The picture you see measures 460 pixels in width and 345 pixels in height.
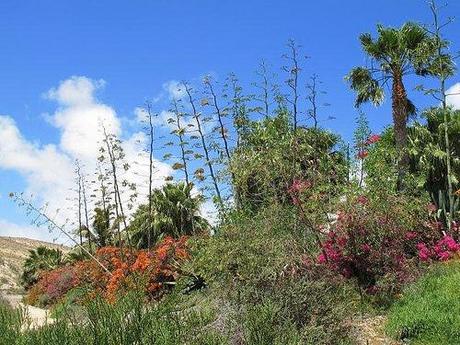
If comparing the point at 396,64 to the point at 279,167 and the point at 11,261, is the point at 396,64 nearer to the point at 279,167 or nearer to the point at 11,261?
the point at 279,167

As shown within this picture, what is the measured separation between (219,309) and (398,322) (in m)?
3.39

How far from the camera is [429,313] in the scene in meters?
11.3

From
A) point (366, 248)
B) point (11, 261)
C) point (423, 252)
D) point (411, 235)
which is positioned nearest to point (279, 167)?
point (366, 248)

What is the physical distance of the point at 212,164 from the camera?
2123cm

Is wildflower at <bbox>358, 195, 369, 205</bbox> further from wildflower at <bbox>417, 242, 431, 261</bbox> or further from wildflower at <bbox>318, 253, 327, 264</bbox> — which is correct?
wildflower at <bbox>417, 242, 431, 261</bbox>

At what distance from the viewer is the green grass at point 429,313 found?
10695mm

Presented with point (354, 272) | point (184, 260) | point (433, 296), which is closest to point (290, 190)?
point (354, 272)

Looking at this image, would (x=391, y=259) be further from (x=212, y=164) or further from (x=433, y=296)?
(x=212, y=164)

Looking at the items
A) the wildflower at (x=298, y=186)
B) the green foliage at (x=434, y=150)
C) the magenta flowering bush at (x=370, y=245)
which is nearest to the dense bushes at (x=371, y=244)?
the magenta flowering bush at (x=370, y=245)


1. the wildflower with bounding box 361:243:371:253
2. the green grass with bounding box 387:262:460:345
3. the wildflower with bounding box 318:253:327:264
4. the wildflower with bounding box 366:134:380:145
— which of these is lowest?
the green grass with bounding box 387:262:460:345

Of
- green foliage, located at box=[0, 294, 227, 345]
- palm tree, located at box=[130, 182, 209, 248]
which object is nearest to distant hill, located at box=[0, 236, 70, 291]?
palm tree, located at box=[130, 182, 209, 248]

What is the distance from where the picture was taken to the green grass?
10695 millimetres

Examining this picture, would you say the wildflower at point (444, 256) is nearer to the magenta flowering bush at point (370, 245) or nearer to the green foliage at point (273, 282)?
the magenta flowering bush at point (370, 245)

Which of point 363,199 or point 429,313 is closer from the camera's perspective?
point 429,313
